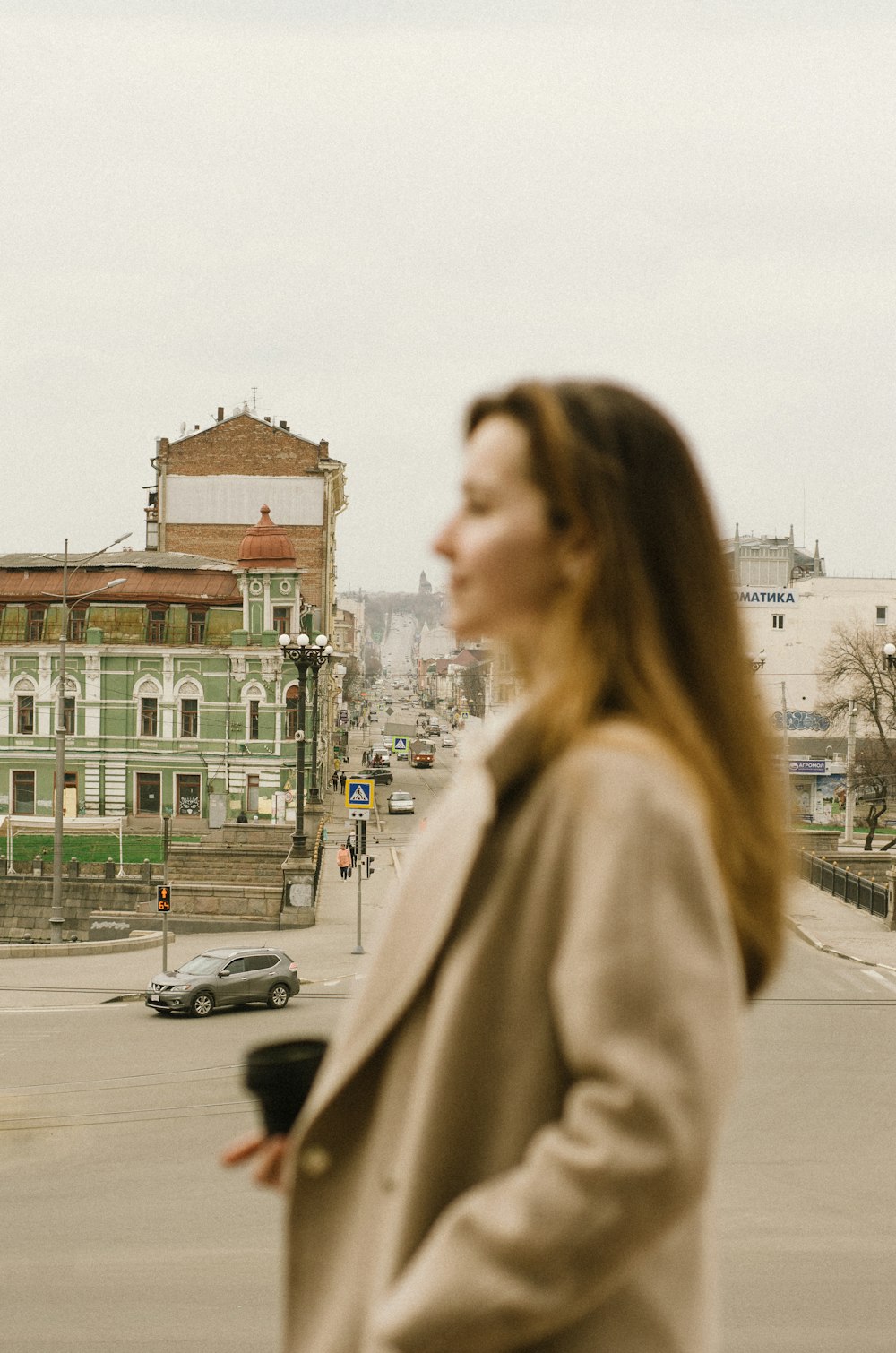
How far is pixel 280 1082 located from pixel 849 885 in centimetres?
3802

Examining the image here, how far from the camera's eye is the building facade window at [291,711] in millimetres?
54688

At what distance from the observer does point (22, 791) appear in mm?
54500

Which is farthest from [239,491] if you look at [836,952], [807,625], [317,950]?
[836,952]

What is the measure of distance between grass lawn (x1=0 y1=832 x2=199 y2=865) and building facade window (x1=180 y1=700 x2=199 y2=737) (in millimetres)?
5957

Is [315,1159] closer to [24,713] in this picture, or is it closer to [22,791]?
[22,791]

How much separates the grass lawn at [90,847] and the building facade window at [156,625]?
907cm

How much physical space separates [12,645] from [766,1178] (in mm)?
47939

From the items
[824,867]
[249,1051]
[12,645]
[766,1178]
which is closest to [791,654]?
[824,867]

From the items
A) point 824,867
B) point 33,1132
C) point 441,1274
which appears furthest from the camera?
point 824,867

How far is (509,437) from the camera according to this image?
1.74 meters

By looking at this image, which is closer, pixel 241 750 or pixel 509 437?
pixel 509 437

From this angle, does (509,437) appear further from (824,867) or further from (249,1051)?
(824,867)

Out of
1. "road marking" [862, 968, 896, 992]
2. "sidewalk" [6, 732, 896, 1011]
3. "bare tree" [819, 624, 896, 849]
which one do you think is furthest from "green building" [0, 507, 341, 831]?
"road marking" [862, 968, 896, 992]

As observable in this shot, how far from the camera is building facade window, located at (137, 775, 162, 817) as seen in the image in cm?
5438
